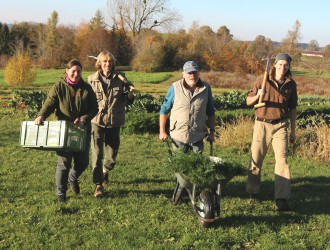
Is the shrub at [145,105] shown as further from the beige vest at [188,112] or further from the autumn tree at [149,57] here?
the autumn tree at [149,57]

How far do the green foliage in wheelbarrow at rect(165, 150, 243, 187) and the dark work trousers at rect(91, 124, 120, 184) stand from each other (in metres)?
1.25

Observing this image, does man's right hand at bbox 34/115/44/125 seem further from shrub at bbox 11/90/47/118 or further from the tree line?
the tree line

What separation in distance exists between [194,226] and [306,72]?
47148 millimetres

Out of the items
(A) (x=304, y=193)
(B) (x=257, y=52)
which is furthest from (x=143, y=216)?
(B) (x=257, y=52)

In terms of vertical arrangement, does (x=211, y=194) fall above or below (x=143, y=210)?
above

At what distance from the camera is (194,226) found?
4.57 metres

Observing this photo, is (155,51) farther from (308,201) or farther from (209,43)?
(308,201)

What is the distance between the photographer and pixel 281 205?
520cm

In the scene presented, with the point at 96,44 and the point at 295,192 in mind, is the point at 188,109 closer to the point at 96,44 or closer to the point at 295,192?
the point at 295,192

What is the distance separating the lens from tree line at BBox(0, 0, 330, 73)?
49688 mm

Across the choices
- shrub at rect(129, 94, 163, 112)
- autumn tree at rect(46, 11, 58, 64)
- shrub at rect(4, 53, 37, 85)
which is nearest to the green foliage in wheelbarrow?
shrub at rect(129, 94, 163, 112)

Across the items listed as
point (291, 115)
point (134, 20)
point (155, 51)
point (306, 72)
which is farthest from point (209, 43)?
point (291, 115)

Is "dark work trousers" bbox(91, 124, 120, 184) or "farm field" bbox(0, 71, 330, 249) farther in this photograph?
"dark work trousers" bbox(91, 124, 120, 184)

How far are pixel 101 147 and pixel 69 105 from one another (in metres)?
0.86
